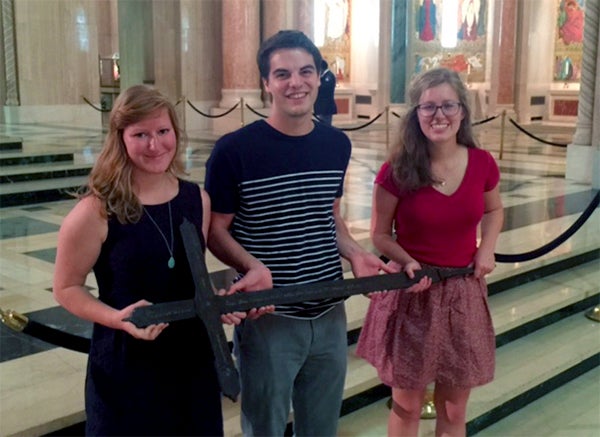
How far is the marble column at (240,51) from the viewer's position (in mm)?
16266

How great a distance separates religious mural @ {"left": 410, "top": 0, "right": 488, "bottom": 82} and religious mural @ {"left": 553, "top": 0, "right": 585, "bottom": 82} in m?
2.29

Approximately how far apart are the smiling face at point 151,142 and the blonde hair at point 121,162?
1 centimetres

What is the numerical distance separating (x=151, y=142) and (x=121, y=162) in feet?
0.31

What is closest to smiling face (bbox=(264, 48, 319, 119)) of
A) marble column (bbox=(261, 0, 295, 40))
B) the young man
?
the young man

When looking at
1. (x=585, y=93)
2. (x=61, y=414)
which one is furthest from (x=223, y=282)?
(x=585, y=93)

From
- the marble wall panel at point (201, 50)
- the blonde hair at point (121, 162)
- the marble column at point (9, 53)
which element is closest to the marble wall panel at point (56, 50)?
the marble column at point (9, 53)

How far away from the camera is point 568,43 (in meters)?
21.7

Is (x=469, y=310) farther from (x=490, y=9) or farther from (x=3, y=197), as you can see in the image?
(x=490, y=9)

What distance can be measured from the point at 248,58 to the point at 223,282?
40.6ft

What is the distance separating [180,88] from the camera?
17.0 m

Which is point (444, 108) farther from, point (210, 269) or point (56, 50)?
point (56, 50)

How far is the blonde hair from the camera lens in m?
1.84

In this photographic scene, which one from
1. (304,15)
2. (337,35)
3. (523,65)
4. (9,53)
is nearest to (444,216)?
(9,53)

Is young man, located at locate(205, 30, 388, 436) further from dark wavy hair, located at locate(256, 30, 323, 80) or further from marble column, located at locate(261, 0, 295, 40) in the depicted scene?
marble column, located at locate(261, 0, 295, 40)
